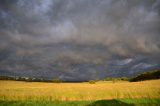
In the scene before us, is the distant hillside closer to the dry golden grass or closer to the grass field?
the dry golden grass

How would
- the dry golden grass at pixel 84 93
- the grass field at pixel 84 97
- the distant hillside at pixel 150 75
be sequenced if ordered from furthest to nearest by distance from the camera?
the distant hillside at pixel 150 75, the dry golden grass at pixel 84 93, the grass field at pixel 84 97

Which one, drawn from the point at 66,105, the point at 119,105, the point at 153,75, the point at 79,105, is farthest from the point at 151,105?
the point at 153,75

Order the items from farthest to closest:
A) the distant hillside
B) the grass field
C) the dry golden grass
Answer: the distant hillside < the dry golden grass < the grass field

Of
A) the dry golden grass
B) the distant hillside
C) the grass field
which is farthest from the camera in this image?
the distant hillside

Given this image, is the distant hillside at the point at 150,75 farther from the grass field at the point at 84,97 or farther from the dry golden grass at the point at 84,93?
the grass field at the point at 84,97

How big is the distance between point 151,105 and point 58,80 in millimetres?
152510

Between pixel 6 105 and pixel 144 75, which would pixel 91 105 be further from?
pixel 144 75

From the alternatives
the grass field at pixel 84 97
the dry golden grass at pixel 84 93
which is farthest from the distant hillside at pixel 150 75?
the grass field at pixel 84 97

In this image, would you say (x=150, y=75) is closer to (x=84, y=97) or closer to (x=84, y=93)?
(x=84, y=93)

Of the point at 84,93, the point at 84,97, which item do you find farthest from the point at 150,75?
the point at 84,97

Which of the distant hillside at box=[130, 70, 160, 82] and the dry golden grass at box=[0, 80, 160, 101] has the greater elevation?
the distant hillside at box=[130, 70, 160, 82]

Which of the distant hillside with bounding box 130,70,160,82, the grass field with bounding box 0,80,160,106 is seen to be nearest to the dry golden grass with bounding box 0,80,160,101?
the grass field with bounding box 0,80,160,106

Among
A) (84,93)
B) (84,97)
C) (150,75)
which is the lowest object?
(84,97)

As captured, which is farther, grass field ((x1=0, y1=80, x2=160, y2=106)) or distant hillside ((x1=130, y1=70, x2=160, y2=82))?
distant hillside ((x1=130, y1=70, x2=160, y2=82))
